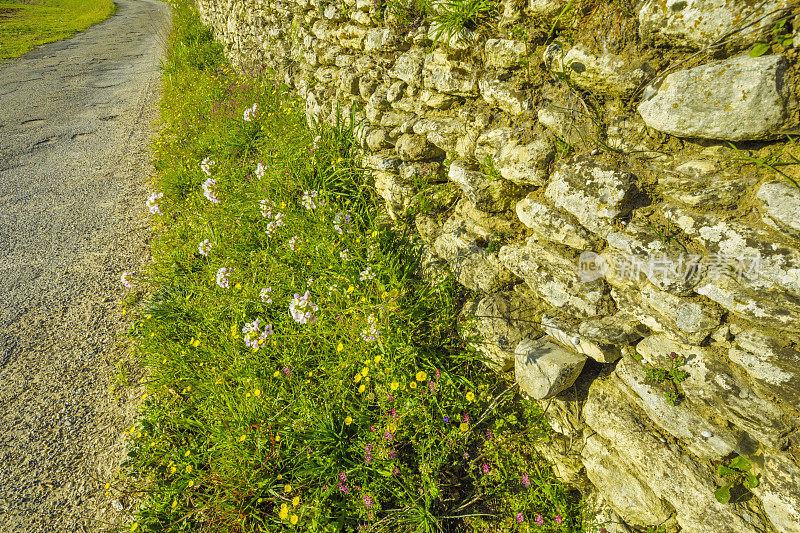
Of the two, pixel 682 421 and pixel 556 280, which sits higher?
pixel 556 280

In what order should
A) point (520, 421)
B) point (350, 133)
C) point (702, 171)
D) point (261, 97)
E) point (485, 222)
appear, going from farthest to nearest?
point (261, 97) < point (350, 133) < point (485, 222) < point (520, 421) < point (702, 171)

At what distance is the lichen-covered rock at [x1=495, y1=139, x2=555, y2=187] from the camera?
2.00 metres

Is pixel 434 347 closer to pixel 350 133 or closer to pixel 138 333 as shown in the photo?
pixel 350 133

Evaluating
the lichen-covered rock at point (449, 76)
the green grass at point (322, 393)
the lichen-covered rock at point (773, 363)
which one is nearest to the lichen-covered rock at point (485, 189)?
the lichen-covered rock at point (449, 76)

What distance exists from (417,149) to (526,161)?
95 cm

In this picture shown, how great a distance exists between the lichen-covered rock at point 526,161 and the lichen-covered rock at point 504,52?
0.46 m

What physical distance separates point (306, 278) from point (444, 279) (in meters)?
1.17

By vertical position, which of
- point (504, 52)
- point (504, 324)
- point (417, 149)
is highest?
point (504, 52)

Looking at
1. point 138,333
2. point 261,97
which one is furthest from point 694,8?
point 261,97

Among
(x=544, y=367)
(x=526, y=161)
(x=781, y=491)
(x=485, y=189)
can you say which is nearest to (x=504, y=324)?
(x=544, y=367)

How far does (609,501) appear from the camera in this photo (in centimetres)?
183

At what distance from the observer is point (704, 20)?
1.39 metres

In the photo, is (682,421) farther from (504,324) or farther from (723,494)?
(504,324)

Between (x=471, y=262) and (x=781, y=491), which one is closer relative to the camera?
(x=781, y=491)
